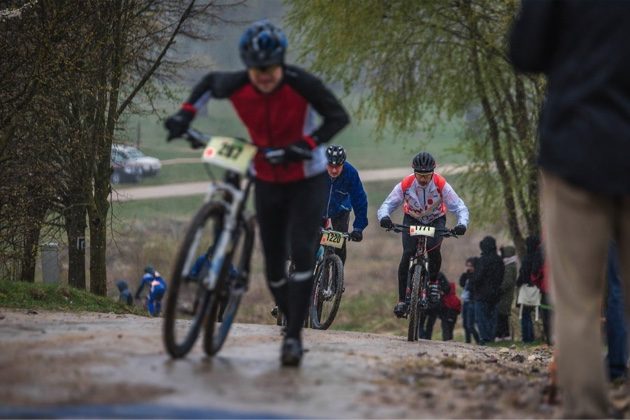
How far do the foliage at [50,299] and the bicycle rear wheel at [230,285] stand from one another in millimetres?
7380

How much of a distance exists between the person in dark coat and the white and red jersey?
6.44m

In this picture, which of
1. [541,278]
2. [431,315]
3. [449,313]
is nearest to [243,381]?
[541,278]

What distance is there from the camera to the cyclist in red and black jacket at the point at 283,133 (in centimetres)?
885

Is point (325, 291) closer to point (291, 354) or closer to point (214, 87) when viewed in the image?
point (291, 354)

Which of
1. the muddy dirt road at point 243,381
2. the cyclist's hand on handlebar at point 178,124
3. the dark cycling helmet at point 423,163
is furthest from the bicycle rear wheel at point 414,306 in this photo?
the cyclist's hand on handlebar at point 178,124

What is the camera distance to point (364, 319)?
36344mm

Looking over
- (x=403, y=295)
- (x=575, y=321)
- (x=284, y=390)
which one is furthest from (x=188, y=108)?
(x=403, y=295)

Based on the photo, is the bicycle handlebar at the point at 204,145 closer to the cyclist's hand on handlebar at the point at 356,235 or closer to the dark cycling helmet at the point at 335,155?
the dark cycling helmet at the point at 335,155

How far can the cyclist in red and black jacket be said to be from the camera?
8.85 m

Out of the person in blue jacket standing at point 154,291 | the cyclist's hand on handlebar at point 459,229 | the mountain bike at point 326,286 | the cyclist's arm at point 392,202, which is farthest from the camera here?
the person in blue jacket standing at point 154,291

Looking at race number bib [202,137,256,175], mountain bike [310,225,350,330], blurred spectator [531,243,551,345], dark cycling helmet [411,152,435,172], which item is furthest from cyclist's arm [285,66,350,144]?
blurred spectator [531,243,551,345]

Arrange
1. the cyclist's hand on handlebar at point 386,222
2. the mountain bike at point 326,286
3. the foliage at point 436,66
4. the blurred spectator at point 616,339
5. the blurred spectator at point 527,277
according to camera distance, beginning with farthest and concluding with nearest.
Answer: the foliage at point 436,66 → the blurred spectator at point 527,277 → the mountain bike at point 326,286 → the cyclist's hand on handlebar at point 386,222 → the blurred spectator at point 616,339

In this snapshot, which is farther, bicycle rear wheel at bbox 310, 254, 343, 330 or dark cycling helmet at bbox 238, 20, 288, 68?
bicycle rear wheel at bbox 310, 254, 343, 330

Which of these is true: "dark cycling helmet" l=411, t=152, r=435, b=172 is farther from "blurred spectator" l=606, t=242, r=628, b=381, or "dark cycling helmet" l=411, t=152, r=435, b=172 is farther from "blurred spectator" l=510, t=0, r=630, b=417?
"blurred spectator" l=510, t=0, r=630, b=417
